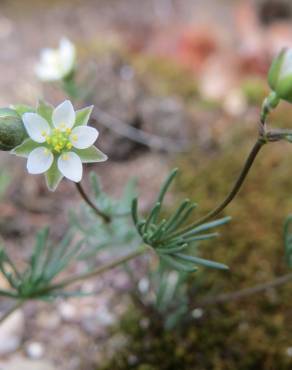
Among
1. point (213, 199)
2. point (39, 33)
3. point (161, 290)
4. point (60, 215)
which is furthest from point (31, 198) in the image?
point (39, 33)

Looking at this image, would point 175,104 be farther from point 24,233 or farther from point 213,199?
point 24,233

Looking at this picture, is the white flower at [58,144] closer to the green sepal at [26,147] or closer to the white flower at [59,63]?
the green sepal at [26,147]

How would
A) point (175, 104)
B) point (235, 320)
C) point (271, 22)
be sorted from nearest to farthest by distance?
point (235, 320) < point (175, 104) < point (271, 22)

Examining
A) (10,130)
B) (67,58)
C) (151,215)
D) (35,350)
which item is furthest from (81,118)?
(35,350)

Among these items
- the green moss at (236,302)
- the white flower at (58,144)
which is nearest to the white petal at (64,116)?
the white flower at (58,144)

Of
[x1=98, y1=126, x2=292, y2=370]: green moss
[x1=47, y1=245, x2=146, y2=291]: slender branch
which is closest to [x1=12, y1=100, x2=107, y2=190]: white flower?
[x1=47, y1=245, x2=146, y2=291]: slender branch
